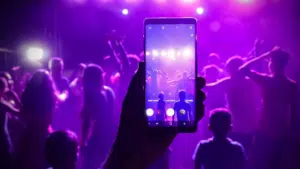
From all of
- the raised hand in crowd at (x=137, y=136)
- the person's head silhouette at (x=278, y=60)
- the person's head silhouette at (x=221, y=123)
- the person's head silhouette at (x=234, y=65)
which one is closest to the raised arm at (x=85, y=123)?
the person's head silhouette at (x=221, y=123)

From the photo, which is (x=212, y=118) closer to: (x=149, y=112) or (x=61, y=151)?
(x=61, y=151)

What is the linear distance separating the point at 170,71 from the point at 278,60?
344 centimetres

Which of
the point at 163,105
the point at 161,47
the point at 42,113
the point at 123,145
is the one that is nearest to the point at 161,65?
the point at 161,47

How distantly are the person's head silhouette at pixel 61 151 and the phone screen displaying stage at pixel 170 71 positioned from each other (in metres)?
1.20

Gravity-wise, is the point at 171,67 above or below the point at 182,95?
above

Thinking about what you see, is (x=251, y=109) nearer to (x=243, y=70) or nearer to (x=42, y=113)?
(x=243, y=70)

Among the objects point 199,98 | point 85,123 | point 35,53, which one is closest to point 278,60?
point 85,123

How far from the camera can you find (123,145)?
3.49 ft

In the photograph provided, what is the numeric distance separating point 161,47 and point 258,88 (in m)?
3.98

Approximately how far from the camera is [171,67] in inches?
57.8

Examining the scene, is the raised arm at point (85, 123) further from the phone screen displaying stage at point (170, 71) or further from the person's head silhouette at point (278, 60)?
the phone screen displaying stage at point (170, 71)

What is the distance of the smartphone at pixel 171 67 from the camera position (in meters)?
1.37

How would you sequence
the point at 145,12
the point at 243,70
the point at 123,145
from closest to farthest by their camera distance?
the point at 123,145
the point at 243,70
the point at 145,12

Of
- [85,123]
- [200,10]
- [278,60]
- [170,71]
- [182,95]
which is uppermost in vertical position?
[200,10]
